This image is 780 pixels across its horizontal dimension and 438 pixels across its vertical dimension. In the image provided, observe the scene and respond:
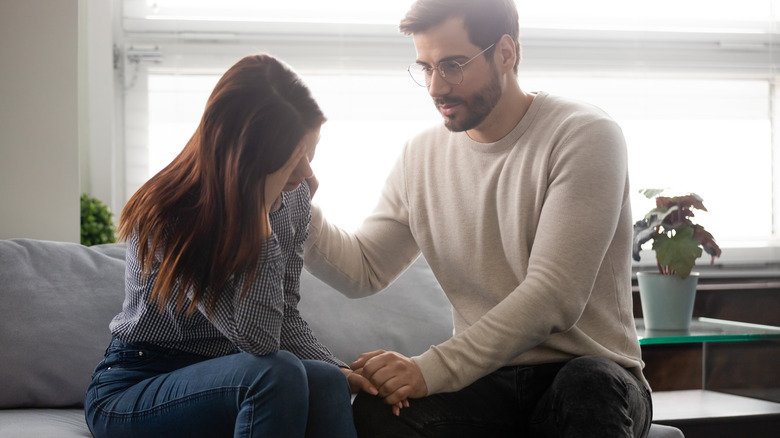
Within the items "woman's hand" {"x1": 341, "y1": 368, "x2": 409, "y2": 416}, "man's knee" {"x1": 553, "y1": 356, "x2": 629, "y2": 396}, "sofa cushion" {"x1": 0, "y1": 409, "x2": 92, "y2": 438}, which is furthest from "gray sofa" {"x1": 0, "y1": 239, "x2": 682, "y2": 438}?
"woman's hand" {"x1": 341, "y1": 368, "x2": 409, "y2": 416}

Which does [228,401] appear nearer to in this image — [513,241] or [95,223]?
[513,241]

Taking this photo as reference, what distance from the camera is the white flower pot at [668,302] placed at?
84.8 inches

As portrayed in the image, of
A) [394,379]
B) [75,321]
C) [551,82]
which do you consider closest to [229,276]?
[394,379]

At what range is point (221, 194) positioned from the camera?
4.22 ft

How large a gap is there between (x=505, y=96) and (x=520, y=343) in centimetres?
56

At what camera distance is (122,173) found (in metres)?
2.60

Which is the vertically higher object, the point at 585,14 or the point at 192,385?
the point at 585,14

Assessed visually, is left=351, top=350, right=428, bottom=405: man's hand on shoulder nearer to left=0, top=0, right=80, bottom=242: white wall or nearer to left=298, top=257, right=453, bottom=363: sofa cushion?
left=298, top=257, right=453, bottom=363: sofa cushion

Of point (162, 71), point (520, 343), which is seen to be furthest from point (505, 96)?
point (162, 71)

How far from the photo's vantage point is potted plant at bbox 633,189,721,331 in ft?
7.06

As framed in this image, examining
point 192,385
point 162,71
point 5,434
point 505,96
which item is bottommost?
point 5,434

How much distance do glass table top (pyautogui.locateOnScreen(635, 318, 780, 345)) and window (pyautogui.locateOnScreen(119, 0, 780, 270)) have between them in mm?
773

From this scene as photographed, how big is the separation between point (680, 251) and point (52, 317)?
1.60 m

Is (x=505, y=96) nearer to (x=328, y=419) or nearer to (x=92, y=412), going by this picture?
(x=328, y=419)
